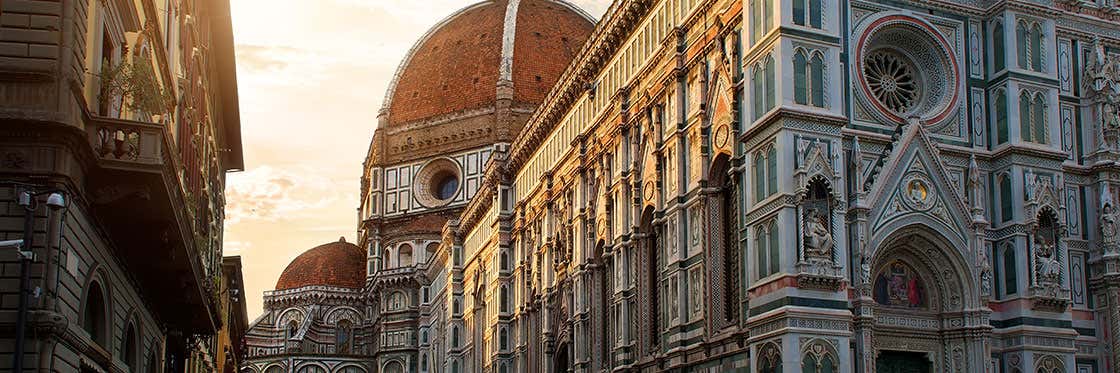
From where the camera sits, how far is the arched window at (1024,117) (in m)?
38.2

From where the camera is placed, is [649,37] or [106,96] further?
[649,37]

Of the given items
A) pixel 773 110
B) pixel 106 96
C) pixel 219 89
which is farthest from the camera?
pixel 219 89

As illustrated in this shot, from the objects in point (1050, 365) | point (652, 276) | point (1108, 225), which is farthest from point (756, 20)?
point (1050, 365)

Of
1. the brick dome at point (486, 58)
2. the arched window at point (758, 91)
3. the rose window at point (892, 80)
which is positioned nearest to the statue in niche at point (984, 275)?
the rose window at point (892, 80)

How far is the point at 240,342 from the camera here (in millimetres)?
91000

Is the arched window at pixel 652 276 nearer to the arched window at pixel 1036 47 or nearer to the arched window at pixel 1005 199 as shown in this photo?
the arched window at pixel 1005 199

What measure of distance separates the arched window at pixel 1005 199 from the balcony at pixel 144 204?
2146 cm

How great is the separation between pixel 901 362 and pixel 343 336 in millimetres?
84530

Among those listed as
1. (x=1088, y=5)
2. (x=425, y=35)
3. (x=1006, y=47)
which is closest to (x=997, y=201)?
(x=1006, y=47)

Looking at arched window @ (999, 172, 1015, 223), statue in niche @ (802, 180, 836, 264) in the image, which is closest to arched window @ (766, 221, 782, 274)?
statue in niche @ (802, 180, 836, 264)

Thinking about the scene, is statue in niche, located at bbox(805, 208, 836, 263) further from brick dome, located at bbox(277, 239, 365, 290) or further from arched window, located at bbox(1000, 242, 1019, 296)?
brick dome, located at bbox(277, 239, 365, 290)

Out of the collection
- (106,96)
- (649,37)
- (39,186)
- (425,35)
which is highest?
(425,35)

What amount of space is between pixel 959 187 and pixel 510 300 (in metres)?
32.7

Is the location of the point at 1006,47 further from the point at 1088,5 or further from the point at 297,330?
the point at 297,330
